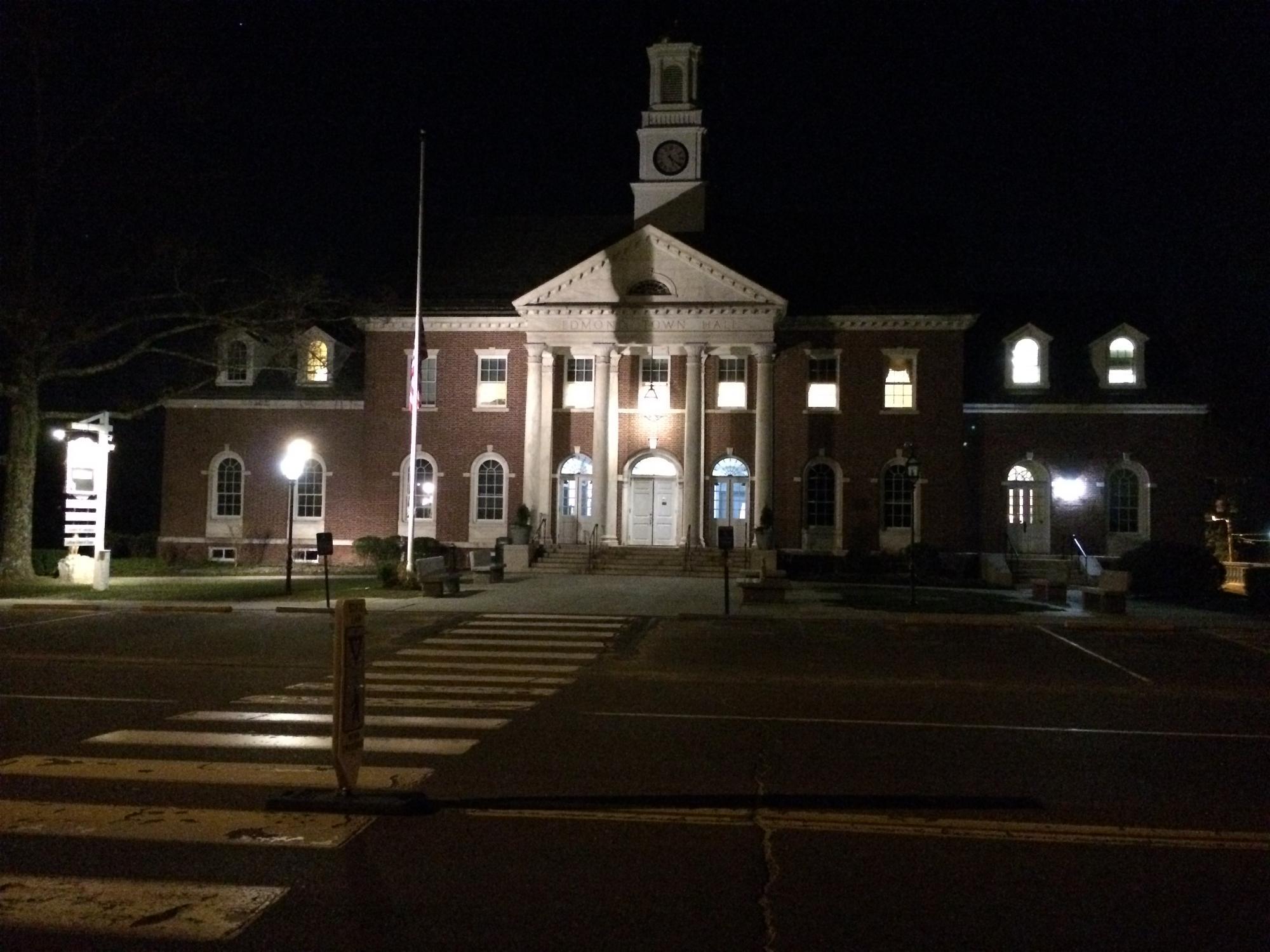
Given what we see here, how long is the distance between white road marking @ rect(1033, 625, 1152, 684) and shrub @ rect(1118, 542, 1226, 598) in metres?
9.81

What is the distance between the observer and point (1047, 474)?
38.6 m

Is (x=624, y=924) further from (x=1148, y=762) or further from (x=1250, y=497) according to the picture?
(x=1250, y=497)

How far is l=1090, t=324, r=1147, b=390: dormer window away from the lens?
38625 mm

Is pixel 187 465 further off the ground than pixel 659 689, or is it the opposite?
pixel 187 465

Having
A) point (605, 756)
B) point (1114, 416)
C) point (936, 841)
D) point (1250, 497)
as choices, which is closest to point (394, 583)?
point (605, 756)

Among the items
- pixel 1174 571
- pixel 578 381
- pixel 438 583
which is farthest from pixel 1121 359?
pixel 438 583

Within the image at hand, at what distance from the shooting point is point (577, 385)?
38.0 meters

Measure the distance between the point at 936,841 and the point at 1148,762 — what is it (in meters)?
3.72

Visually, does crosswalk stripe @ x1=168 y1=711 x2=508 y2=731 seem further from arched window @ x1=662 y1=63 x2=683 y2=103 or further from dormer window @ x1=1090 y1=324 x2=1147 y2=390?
arched window @ x1=662 y1=63 x2=683 y2=103

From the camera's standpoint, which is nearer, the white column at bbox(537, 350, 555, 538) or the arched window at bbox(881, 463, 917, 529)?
the white column at bbox(537, 350, 555, 538)

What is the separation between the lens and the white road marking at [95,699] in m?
12.3

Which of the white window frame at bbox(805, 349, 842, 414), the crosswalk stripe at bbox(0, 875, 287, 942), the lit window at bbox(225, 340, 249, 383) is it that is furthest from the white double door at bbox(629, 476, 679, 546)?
the crosswalk stripe at bbox(0, 875, 287, 942)

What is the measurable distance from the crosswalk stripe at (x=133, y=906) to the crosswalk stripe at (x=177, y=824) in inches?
32.8

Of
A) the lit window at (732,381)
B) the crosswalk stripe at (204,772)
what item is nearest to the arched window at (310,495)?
the lit window at (732,381)
